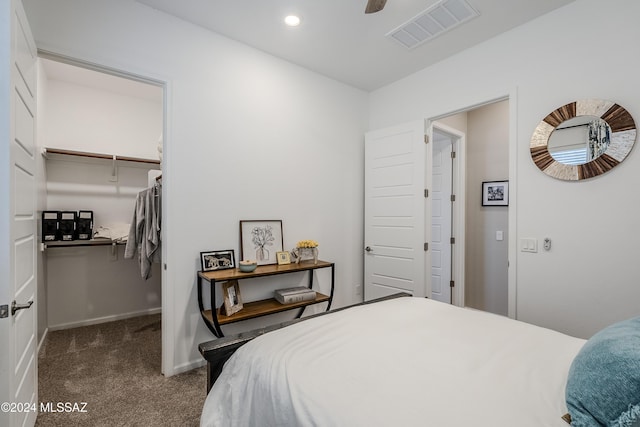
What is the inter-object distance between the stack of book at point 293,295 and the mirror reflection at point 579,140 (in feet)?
7.43

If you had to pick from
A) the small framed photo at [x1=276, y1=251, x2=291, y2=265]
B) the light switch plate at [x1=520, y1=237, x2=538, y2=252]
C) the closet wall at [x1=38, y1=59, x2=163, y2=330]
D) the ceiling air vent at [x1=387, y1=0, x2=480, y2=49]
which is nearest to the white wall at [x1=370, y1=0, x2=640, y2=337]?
the light switch plate at [x1=520, y1=237, x2=538, y2=252]

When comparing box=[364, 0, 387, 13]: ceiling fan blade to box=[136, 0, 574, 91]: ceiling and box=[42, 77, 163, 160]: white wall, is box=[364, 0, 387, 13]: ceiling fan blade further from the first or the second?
box=[42, 77, 163, 160]: white wall

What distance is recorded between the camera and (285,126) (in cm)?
298

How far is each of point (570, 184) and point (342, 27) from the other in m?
2.10

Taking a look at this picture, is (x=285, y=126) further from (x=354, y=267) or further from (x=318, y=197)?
(x=354, y=267)

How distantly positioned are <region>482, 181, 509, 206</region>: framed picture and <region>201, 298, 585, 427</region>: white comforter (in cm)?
246

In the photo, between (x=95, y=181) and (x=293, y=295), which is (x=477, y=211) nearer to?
(x=293, y=295)

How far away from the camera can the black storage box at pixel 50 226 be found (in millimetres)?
3088

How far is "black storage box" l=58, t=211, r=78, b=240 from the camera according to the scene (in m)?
3.17

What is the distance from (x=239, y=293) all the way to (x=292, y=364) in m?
1.51

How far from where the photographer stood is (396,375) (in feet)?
3.42

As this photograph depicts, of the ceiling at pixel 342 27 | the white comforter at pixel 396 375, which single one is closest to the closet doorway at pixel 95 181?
the ceiling at pixel 342 27

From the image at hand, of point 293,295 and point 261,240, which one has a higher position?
point 261,240

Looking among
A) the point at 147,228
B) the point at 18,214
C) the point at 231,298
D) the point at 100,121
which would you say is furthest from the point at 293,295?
the point at 100,121
